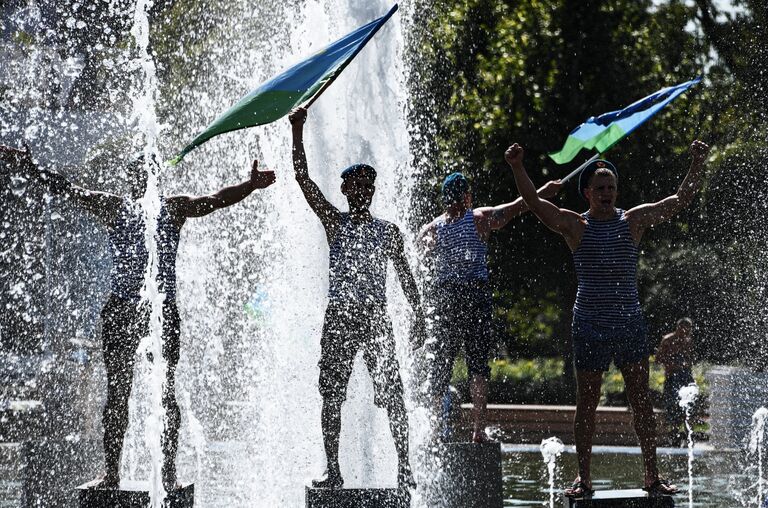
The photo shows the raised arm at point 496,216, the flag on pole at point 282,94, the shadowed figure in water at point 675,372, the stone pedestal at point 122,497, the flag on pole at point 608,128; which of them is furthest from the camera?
the shadowed figure in water at point 675,372

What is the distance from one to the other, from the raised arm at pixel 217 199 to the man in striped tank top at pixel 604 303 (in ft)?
4.47

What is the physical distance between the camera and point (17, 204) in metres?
22.3

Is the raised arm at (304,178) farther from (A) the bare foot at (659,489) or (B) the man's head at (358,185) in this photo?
(A) the bare foot at (659,489)

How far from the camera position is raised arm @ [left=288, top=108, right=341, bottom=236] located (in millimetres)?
6238

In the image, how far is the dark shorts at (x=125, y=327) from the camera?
237 inches

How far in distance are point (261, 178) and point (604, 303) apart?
198 cm

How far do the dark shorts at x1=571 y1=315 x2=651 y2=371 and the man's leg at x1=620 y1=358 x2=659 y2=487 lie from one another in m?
0.06

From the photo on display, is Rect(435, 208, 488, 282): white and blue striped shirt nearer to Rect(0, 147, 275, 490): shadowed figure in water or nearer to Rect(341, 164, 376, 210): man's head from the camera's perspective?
Rect(341, 164, 376, 210): man's head

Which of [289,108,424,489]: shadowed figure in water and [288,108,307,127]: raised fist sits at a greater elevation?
[288,108,307,127]: raised fist

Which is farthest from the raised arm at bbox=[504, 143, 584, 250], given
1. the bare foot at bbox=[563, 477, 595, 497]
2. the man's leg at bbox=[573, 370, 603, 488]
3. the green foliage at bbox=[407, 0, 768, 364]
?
the green foliage at bbox=[407, 0, 768, 364]

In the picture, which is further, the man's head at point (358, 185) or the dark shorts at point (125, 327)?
the man's head at point (358, 185)

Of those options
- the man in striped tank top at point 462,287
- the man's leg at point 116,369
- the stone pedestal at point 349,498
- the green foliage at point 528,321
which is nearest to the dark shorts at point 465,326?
the man in striped tank top at point 462,287

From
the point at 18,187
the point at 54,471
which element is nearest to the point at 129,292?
Answer: the point at 54,471

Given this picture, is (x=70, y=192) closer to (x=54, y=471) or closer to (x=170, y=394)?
(x=170, y=394)
